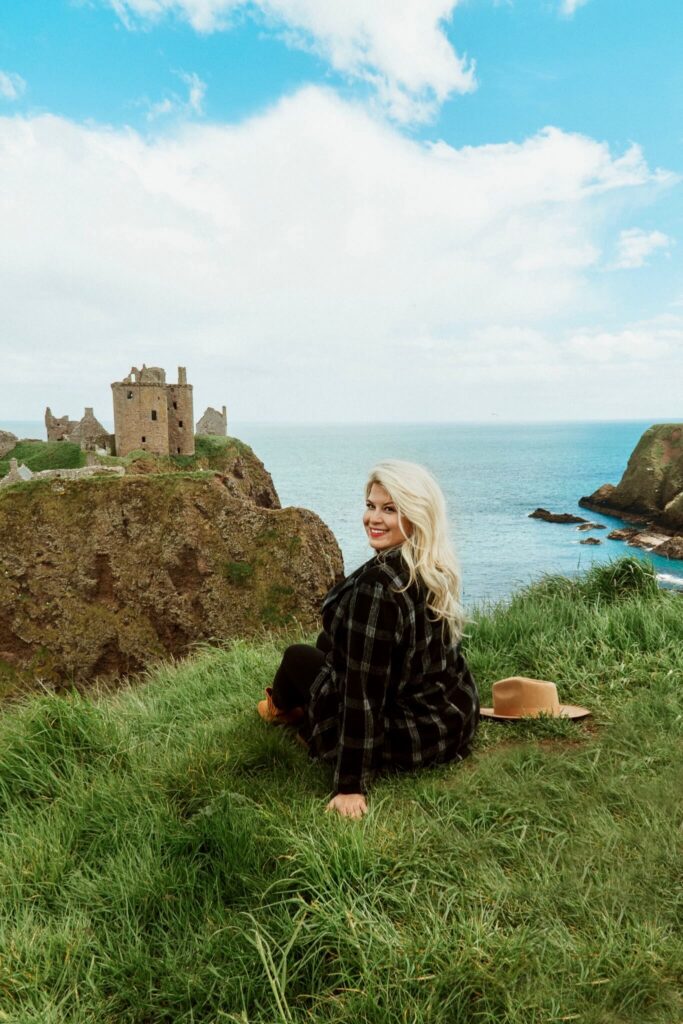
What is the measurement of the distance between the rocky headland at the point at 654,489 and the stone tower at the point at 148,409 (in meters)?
43.1

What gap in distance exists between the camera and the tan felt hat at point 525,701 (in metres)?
4.55

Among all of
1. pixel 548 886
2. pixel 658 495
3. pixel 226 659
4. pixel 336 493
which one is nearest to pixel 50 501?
pixel 226 659

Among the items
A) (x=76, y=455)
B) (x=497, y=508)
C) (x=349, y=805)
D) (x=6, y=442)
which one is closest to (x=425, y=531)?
(x=349, y=805)

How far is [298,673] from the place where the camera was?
4172 millimetres

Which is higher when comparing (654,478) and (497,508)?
(654,478)

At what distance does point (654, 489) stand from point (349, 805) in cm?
7867

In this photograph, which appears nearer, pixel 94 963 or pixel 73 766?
pixel 94 963

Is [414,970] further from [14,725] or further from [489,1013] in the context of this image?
[14,725]

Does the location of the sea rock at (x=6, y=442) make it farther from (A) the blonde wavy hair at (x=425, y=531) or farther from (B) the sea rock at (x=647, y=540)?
(A) the blonde wavy hair at (x=425, y=531)

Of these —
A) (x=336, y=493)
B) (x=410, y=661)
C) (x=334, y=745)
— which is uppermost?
(x=410, y=661)

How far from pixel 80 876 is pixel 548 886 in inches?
91.9

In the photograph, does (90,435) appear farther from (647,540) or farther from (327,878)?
(327,878)

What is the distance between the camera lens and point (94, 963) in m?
2.75

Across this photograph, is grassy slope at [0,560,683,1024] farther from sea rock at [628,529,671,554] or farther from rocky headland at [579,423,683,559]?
rocky headland at [579,423,683,559]
